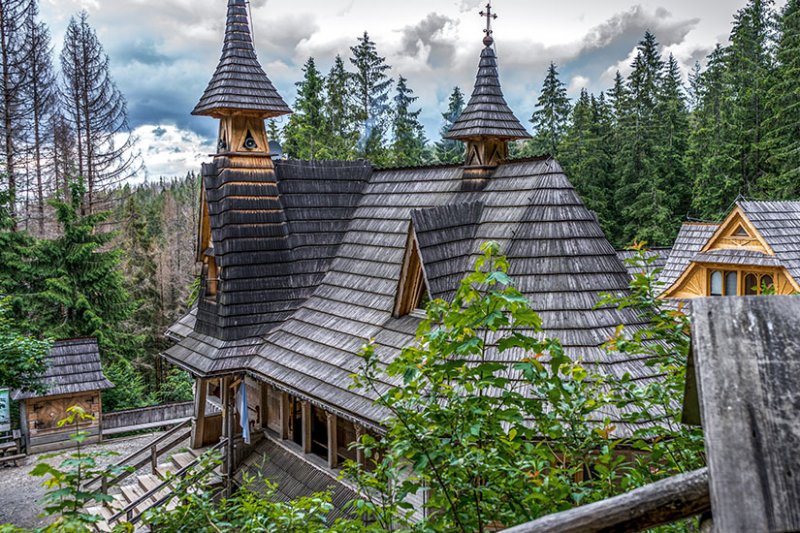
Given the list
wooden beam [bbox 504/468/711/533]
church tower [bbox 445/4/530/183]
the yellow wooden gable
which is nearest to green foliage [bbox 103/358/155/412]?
church tower [bbox 445/4/530/183]

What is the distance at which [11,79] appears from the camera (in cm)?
2375

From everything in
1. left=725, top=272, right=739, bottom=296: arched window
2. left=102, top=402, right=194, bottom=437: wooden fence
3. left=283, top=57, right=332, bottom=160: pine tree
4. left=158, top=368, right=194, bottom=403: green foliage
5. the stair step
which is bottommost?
left=158, top=368, right=194, bottom=403: green foliage

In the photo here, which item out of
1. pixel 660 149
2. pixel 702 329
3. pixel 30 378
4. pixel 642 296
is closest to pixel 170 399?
pixel 30 378

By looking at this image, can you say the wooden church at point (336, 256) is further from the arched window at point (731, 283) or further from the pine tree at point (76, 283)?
the pine tree at point (76, 283)

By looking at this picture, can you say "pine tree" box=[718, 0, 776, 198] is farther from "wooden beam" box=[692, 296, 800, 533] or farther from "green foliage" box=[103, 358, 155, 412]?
"wooden beam" box=[692, 296, 800, 533]

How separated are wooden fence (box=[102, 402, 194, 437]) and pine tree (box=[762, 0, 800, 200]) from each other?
2782 cm

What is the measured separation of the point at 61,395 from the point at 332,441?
11541 millimetres

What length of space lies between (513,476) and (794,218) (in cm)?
1690

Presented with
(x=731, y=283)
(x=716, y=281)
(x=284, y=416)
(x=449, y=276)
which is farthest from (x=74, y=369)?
(x=731, y=283)

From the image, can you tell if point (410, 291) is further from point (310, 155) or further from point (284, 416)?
point (310, 155)

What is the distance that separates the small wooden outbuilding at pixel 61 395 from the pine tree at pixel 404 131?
19.9 m

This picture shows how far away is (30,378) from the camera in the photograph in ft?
39.2

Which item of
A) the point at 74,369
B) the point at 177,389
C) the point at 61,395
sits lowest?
the point at 177,389

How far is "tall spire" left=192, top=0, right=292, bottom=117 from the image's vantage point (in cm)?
1235
